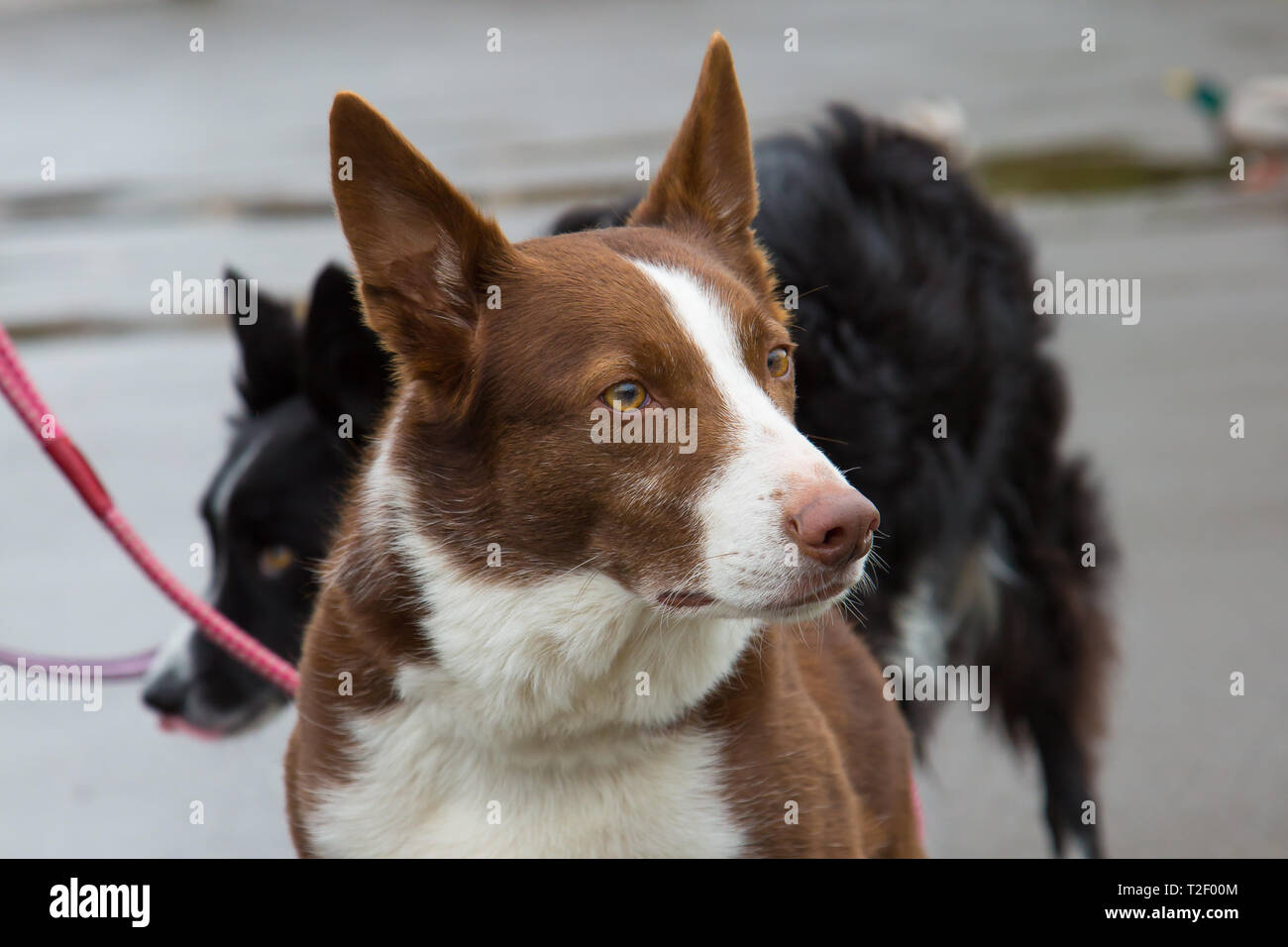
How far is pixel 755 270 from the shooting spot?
8.70 ft

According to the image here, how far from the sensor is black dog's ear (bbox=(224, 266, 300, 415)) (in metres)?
3.61

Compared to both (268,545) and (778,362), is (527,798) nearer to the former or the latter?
(778,362)

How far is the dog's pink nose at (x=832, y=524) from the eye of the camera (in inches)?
81.3

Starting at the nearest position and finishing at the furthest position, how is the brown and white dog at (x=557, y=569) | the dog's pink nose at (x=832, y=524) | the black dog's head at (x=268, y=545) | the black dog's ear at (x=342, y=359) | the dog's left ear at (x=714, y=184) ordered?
the dog's pink nose at (x=832, y=524), the brown and white dog at (x=557, y=569), the dog's left ear at (x=714, y=184), the black dog's ear at (x=342, y=359), the black dog's head at (x=268, y=545)

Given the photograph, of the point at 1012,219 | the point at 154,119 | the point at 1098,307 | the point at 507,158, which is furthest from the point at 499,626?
the point at 154,119

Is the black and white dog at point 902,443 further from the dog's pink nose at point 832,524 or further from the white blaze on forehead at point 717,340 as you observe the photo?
the dog's pink nose at point 832,524

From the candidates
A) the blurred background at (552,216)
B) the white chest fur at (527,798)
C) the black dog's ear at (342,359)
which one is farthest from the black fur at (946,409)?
the white chest fur at (527,798)

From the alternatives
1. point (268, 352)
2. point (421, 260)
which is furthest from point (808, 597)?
point (268, 352)

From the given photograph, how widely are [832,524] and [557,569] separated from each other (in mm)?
498

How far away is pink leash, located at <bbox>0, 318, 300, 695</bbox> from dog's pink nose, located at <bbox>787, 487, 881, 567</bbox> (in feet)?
4.54

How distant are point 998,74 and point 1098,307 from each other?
210 inches

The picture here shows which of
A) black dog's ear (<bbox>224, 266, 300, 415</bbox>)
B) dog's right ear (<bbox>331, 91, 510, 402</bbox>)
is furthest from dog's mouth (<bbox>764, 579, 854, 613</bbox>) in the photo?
black dog's ear (<bbox>224, 266, 300, 415</bbox>)

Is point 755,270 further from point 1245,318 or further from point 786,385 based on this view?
point 1245,318

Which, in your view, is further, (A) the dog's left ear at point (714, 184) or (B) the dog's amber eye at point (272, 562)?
(B) the dog's amber eye at point (272, 562)
